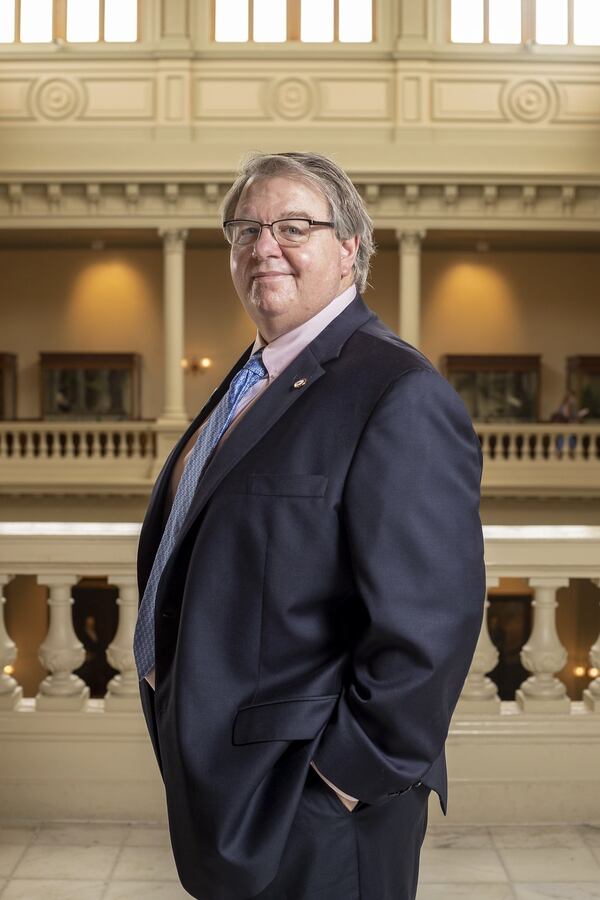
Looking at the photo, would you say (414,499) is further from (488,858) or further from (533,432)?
(533,432)

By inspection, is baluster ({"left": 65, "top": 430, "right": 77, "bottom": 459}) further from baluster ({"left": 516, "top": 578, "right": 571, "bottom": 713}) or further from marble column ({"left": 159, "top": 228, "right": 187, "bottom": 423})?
baluster ({"left": 516, "top": 578, "right": 571, "bottom": 713})

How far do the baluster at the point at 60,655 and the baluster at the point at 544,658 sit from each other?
146cm

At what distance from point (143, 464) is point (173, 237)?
3.63m

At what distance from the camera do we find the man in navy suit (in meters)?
1.85

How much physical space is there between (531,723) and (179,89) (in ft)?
54.2

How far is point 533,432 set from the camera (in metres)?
18.0

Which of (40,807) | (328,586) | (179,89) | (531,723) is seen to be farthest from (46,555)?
(179,89)

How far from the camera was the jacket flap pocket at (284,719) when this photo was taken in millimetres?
1881

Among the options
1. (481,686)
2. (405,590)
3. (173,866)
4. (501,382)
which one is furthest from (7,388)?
(405,590)

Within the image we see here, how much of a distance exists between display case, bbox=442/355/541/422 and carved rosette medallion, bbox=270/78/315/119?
16.5 ft

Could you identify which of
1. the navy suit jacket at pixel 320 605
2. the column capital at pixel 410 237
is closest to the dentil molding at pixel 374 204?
the column capital at pixel 410 237

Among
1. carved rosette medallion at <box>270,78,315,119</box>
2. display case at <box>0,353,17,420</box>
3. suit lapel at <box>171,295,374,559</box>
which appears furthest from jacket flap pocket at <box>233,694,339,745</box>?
display case at <box>0,353,17,420</box>

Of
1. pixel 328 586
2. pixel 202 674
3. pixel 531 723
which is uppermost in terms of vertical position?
pixel 328 586

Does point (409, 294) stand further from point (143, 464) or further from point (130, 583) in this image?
point (130, 583)
